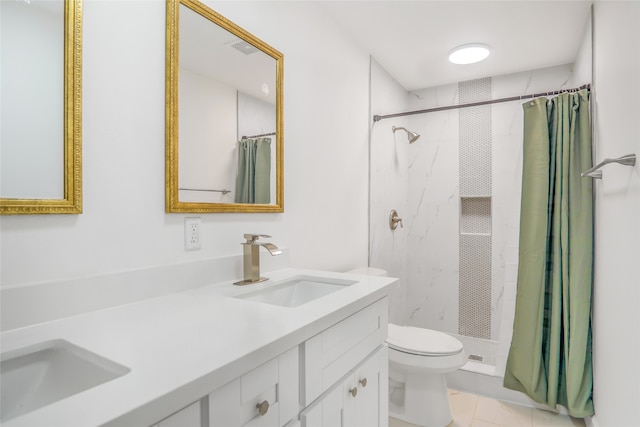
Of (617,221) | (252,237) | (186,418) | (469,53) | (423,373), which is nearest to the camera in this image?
(186,418)

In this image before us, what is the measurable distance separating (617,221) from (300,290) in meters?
1.33

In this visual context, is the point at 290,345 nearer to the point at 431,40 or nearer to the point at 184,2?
the point at 184,2

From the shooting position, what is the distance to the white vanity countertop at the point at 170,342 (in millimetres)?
504

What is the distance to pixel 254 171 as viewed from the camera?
1531mm

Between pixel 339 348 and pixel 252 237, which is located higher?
pixel 252 237

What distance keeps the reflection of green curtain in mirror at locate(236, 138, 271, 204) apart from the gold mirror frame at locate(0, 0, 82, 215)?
59cm

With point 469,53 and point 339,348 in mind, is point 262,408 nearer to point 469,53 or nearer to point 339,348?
point 339,348

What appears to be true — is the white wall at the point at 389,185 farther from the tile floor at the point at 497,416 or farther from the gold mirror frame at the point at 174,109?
the gold mirror frame at the point at 174,109

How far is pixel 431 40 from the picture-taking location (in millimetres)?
2389

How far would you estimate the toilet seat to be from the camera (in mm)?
1959

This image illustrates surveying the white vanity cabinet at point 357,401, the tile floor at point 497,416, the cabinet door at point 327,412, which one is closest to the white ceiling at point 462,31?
the white vanity cabinet at point 357,401

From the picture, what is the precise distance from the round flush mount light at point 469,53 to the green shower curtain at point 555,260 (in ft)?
1.90

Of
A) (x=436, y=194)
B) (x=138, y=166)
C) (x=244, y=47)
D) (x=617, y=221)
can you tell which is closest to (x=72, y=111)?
(x=138, y=166)

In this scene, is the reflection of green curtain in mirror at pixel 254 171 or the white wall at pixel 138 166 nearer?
the white wall at pixel 138 166
